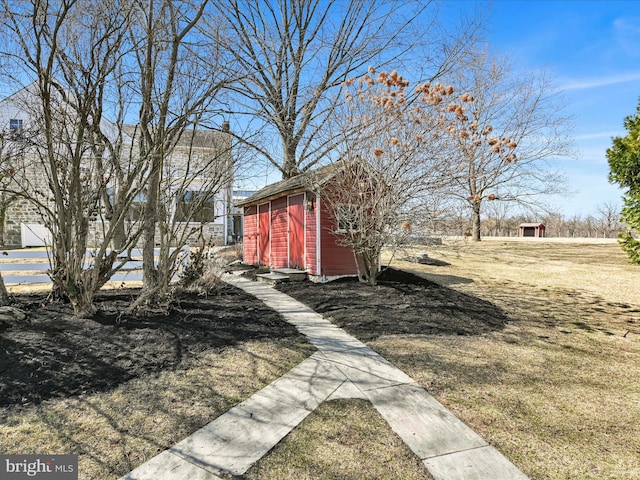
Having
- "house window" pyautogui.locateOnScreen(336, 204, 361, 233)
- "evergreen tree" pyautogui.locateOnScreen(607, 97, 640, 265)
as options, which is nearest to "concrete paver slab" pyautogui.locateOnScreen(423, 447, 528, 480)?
"house window" pyautogui.locateOnScreen(336, 204, 361, 233)

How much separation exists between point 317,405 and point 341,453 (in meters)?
0.66

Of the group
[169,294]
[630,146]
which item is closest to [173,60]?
[169,294]

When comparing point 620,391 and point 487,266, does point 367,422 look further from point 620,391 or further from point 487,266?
point 487,266

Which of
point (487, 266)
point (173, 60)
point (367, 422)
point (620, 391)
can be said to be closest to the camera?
point (367, 422)

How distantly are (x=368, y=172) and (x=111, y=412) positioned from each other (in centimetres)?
610

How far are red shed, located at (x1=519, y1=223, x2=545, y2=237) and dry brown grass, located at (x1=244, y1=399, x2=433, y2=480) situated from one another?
4289cm

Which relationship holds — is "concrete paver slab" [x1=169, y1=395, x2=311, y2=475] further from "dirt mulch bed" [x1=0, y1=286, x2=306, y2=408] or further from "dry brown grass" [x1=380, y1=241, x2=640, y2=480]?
"dry brown grass" [x1=380, y1=241, x2=640, y2=480]

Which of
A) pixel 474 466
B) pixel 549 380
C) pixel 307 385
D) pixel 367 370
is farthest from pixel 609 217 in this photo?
pixel 474 466

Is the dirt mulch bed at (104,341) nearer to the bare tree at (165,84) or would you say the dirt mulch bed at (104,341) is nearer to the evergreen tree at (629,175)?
the bare tree at (165,84)

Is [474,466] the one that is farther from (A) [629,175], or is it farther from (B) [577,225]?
(B) [577,225]

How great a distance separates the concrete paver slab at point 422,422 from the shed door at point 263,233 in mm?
9184

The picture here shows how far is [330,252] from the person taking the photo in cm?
955

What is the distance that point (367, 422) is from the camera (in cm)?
296

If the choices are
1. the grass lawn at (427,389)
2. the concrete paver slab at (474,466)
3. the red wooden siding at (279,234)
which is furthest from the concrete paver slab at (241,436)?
the red wooden siding at (279,234)
